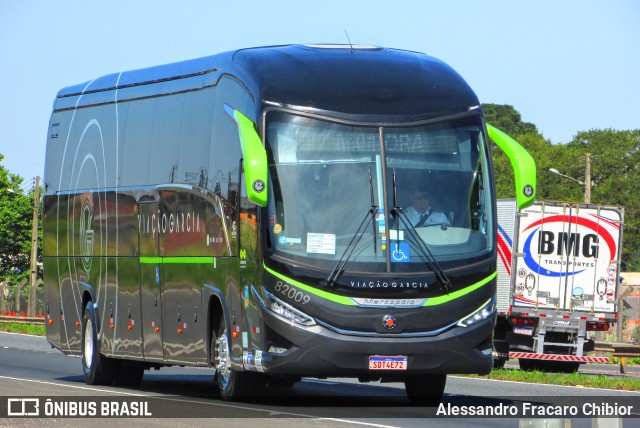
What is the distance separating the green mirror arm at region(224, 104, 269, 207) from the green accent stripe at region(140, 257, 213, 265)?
2551 millimetres

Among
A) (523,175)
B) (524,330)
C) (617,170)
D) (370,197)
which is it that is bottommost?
(524,330)

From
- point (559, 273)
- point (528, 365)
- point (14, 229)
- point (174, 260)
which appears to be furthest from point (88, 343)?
point (14, 229)

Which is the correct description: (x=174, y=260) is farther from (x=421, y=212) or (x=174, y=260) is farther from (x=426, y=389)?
(x=421, y=212)

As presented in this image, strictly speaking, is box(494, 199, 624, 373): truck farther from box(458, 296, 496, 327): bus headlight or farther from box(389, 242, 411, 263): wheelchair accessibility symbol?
box(389, 242, 411, 263): wheelchair accessibility symbol

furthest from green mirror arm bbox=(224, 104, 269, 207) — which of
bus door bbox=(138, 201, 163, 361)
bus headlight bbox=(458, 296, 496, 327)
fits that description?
bus door bbox=(138, 201, 163, 361)

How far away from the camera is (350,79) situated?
16.2 m

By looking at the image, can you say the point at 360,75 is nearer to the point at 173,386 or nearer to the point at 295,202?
the point at 295,202

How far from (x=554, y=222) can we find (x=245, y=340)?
1740cm

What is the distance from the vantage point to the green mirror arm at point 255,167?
14.9 meters

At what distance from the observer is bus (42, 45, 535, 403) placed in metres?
15.2

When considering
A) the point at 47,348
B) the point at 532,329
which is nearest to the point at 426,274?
the point at 532,329

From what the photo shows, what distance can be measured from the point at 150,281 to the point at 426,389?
14.2 feet

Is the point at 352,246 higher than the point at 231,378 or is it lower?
higher

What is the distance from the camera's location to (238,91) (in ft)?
54.4
